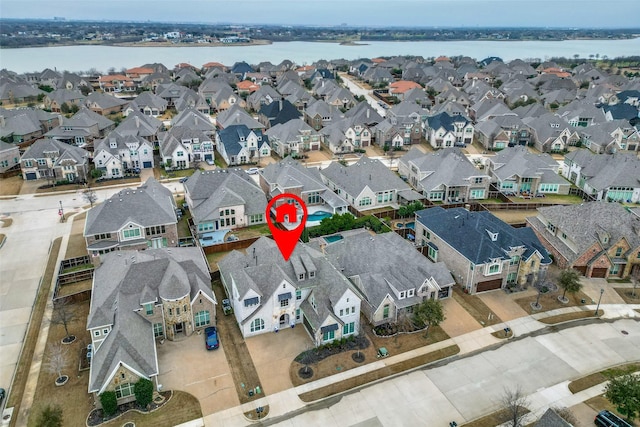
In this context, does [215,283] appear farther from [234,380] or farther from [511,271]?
[511,271]

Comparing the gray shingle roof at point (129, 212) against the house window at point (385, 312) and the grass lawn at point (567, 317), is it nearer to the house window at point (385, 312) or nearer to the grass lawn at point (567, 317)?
the house window at point (385, 312)

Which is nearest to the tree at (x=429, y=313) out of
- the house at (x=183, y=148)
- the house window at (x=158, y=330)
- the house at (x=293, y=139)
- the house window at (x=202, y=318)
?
the house window at (x=202, y=318)

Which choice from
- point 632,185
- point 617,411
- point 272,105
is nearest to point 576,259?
point 617,411

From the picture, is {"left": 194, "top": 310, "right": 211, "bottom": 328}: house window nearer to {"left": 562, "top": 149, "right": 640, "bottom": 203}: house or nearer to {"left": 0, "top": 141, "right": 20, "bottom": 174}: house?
{"left": 0, "top": 141, "right": 20, "bottom": 174}: house

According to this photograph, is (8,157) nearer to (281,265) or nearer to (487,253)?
(281,265)

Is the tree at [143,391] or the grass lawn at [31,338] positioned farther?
the grass lawn at [31,338]

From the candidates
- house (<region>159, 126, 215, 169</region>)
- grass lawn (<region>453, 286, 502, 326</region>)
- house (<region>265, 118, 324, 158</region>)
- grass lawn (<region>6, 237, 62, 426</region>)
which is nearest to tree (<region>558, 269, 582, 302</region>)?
grass lawn (<region>453, 286, 502, 326</region>)

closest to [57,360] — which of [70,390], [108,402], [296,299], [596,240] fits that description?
[70,390]

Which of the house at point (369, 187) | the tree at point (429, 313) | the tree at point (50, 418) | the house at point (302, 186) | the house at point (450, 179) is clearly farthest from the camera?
the house at point (450, 179)
